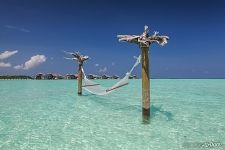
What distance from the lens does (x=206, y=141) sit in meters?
8.11

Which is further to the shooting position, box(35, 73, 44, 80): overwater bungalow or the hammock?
box(35, 73, 44, 80): overwater bungalow

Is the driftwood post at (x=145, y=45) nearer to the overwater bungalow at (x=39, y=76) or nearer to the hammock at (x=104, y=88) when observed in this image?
the hammock at (x=104, y=88)

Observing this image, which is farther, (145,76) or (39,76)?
(39,76)

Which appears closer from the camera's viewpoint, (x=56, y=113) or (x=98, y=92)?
(x=56, y=113)

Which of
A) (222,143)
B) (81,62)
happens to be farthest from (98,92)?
(222,143)

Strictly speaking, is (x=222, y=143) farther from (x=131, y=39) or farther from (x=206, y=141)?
(x=131, y=39)

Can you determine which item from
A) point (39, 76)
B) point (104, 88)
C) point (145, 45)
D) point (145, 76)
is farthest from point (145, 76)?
point (39, 76)

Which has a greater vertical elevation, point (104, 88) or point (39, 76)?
point (39, 76)

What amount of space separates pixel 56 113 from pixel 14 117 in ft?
6.85

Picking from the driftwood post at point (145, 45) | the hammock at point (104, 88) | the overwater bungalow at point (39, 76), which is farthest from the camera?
the overwater bungalow at point (39, 76)

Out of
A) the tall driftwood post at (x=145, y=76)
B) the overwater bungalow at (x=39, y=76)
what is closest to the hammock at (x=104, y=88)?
the tall driftwood post at (x=145, y=76)

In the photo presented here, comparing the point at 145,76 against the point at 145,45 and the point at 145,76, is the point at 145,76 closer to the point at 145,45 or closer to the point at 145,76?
the point at 145,76

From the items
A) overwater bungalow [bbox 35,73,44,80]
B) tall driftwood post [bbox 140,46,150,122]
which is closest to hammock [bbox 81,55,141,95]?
tall driftwood post [bbox 140,46,150,122]

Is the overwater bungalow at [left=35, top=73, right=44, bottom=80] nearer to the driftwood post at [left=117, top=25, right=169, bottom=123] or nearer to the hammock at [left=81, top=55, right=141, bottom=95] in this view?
the hammock at [left=81, top=55, right=141, bottom=95]
